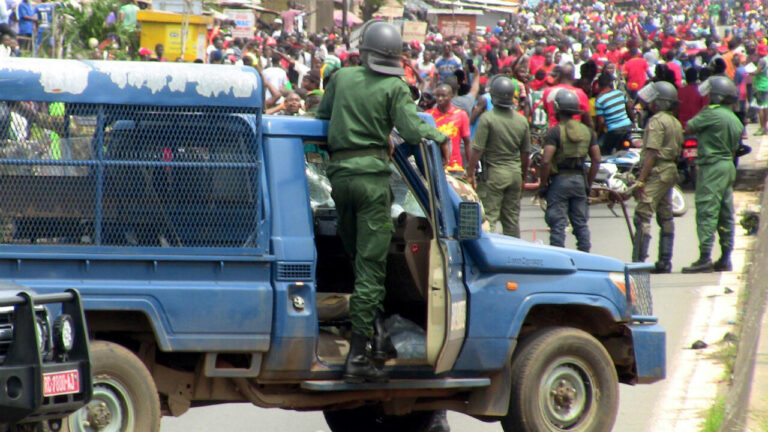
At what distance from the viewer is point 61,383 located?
15.8 feet

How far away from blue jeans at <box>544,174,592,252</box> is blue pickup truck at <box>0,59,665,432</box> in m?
5.50

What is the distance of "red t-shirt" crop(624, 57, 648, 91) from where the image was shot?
2434 cm

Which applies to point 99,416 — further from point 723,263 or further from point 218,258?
point 723,263

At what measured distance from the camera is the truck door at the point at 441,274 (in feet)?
19.5

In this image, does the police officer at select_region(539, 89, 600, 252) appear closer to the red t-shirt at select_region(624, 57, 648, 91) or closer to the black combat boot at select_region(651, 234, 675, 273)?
the black combat boot at select_region(651, 234, 675, 273)

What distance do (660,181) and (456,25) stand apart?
32804 millimetres

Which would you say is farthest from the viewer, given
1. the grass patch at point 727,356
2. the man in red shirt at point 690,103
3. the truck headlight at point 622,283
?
the man in red shirt at point 690,103

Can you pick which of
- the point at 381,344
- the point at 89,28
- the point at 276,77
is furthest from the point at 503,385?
the point at 89,28

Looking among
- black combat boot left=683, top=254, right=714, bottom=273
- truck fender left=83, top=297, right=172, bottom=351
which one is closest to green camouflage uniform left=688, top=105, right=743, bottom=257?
black combat boot left=683, top=254, right=714, bottom=273

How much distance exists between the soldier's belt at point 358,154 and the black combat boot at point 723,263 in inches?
310

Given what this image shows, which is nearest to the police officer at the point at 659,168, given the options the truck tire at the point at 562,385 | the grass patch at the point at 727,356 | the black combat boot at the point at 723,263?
the black combat boot at the point at 723,263

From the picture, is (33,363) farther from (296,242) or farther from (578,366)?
(578,366)

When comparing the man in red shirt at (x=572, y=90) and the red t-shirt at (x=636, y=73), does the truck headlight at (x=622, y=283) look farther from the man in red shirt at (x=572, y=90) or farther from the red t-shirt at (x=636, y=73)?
the red t-shirt at (x=636, y=73)

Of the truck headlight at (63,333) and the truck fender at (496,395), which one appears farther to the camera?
the truck fender at (496,395)
